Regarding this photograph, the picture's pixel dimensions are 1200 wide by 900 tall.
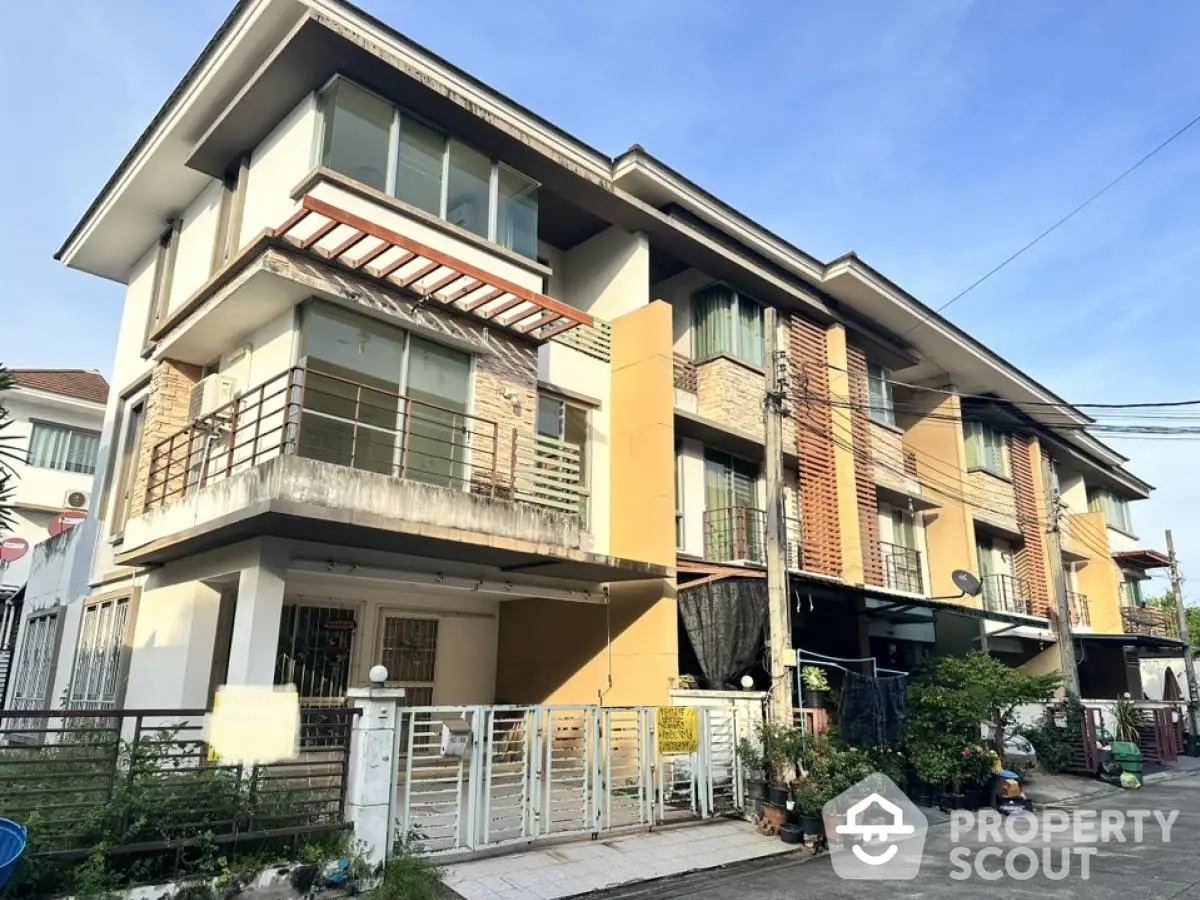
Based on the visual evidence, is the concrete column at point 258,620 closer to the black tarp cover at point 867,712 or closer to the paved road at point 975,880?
the paved road at point 975,880

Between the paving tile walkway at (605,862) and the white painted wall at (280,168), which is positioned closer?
the paving tile walkway at (605,862)

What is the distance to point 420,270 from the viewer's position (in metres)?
9.90

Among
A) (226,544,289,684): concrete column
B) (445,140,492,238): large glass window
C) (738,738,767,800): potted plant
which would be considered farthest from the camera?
(445,140,492,238): large glass window

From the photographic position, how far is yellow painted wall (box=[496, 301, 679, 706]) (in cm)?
1165

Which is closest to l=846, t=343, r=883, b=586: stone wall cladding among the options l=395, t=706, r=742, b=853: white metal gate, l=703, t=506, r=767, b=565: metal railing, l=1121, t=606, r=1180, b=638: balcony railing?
l=703, t=506, r=767, b=565: metal railing

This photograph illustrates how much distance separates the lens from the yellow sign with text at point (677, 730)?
9367 mm

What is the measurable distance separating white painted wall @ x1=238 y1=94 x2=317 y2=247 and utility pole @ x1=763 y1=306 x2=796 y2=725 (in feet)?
20.9

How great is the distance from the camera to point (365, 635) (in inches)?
457

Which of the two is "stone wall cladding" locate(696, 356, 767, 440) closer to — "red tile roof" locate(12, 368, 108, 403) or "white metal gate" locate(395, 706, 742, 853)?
"white metal gate" locate(395, 706, 742, 853)

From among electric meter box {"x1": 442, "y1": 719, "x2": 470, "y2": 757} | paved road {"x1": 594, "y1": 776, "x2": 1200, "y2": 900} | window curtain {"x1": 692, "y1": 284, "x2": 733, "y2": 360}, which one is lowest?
paved road {"x1": 594, "y1": 776, "x2": 1200, "y2": 900}

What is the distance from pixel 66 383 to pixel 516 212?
1672 cm

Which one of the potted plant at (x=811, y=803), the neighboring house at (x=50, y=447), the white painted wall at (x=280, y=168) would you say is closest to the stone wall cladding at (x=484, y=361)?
the white painted wall at (x=280, y=168)

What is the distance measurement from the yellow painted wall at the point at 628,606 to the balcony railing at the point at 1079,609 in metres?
19.7

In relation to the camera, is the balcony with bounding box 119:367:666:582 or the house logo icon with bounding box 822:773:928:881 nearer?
the balcony with bounding box 119:367:666:582
